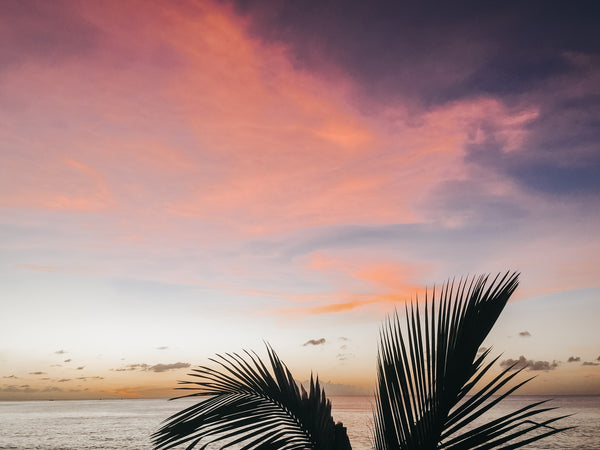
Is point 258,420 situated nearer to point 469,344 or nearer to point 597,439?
point 469,344

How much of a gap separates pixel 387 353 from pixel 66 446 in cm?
4771

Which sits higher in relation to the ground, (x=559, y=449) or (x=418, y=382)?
(x=418, y=382)

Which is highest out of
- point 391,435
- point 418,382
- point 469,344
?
point 469,344

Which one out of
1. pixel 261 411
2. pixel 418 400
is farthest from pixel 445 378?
pixel 261 411

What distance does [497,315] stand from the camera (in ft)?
7.43

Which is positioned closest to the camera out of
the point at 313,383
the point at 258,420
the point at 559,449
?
the point at 258,420

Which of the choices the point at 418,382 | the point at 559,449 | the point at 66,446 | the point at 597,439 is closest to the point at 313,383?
the point at 418,382

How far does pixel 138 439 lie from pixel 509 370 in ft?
172

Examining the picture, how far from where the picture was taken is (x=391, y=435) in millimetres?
2451

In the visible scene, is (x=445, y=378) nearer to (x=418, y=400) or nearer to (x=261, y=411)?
(x=418, y=400)

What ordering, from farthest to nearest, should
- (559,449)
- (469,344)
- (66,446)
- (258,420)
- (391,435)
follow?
(66,446) → (559,449) → (258,420) → (391,435) → (469,344)

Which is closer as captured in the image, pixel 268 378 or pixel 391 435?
pixel 391 435

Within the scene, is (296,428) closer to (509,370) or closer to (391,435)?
(391,435)

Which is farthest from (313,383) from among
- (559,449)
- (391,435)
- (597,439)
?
(597,439)
